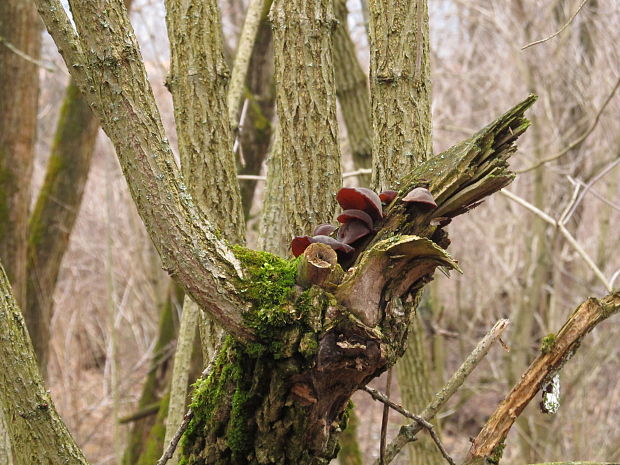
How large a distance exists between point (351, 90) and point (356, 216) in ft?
8.08

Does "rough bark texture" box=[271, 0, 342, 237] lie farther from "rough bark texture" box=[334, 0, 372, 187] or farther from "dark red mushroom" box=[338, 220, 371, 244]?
"rough bark texture" box=[334, 0, 372, 187]

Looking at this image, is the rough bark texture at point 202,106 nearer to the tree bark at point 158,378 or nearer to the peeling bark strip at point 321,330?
the peeling bark strip at point 321,330

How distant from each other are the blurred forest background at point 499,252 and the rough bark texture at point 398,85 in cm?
328

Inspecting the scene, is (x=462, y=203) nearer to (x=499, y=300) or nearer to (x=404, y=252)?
(x=404, y=252)

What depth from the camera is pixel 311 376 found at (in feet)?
4.80

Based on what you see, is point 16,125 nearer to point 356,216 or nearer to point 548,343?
point 356,216

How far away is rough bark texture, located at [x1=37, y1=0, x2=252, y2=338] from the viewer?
1.44 meters

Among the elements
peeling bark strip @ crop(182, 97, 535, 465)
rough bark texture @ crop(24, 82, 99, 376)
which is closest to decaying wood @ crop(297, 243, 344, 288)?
peeling bark strip @ crop(182, 97, 535, 465)

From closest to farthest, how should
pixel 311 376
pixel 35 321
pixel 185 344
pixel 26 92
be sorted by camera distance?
pixel 311 376 < pixel 185 344 < pixel 26 92 < pixel 35 321

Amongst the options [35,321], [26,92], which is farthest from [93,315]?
[26,92]

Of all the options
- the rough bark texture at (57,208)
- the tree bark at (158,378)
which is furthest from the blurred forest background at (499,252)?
the rough bark texture at (57,208)

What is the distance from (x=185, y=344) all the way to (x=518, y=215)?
555cm

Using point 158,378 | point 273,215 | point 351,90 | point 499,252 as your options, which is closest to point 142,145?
point 273,215

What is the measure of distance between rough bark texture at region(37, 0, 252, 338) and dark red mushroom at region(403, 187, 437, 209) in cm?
42
